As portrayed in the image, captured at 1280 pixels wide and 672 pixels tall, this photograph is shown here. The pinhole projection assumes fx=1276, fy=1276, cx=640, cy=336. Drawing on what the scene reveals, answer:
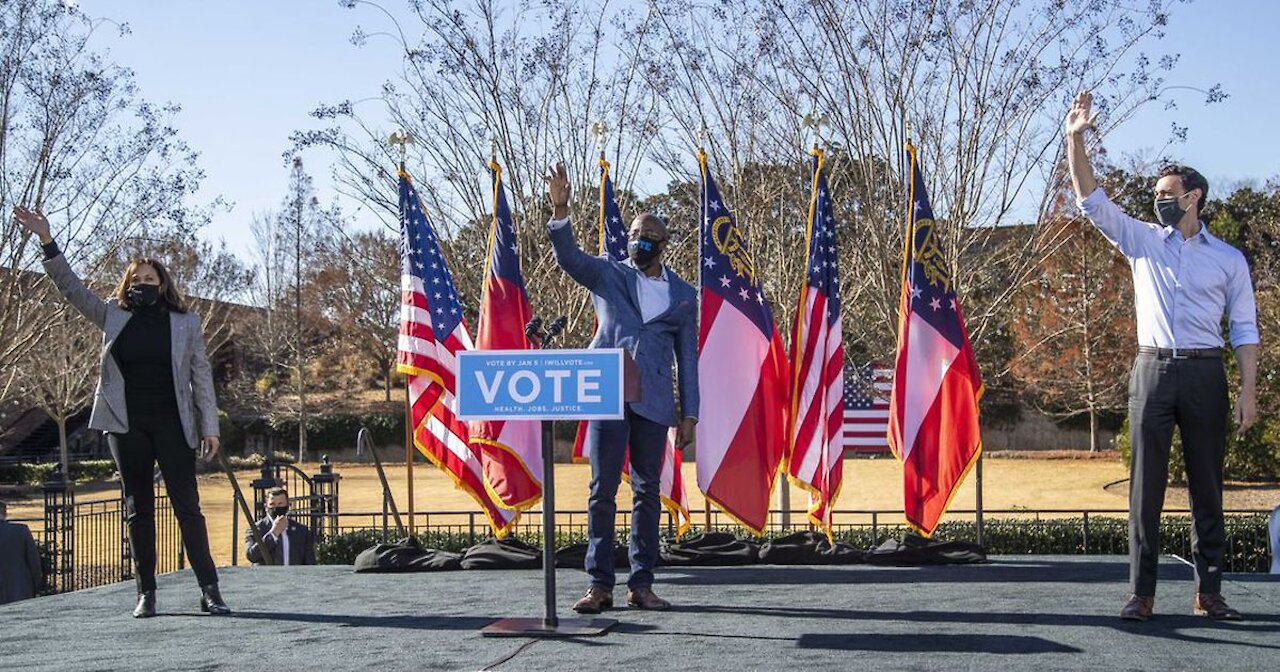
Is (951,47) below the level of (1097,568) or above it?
above

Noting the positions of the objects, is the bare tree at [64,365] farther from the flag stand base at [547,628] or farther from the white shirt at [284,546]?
the flag stand base at [547,628]

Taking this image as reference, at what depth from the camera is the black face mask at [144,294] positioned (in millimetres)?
6000

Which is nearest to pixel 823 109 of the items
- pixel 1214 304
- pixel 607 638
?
pixel 1214 304

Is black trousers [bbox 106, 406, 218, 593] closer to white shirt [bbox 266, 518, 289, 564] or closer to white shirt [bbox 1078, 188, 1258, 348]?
white shirt [bbox 266, 518, 289, 564]

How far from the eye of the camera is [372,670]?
441 centimetres

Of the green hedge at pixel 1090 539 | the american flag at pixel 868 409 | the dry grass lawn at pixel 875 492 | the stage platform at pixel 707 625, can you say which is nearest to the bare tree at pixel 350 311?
the dry grass lawn at pixel 875 492

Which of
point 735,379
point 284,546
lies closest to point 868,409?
point 284,546

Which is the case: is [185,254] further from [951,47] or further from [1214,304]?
[1214,304]

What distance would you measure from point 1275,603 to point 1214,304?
137 cm

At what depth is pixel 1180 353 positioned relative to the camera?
520 centimetres

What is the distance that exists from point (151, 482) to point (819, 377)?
4187mm

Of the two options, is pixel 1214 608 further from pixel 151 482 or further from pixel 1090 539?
pixel 1090 539

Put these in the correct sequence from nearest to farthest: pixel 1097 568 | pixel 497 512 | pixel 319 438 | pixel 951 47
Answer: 1. pixel 1097 568
2. pixel 497 512
3. pixel 951 47
4. pixel 319 438

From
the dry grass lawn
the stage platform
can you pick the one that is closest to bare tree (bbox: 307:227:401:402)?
the dry grass lawn
